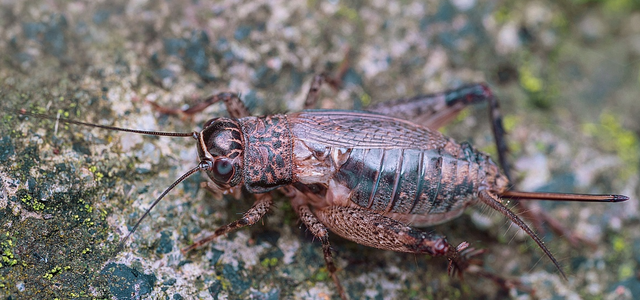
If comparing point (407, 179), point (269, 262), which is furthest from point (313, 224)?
point (407, 179)

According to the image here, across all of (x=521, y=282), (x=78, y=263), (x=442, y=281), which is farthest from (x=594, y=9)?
(x=78, y=263)

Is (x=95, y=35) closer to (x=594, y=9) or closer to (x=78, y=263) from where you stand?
(x=78, y=263)

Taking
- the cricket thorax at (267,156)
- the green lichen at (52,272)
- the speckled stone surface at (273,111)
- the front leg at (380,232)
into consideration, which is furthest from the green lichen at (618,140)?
the green lichen at (52,272)

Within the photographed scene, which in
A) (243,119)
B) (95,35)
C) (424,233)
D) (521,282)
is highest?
(95,35)

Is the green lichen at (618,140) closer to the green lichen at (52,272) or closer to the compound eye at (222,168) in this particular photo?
the compound eye at (222,168)

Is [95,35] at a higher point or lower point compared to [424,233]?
higher

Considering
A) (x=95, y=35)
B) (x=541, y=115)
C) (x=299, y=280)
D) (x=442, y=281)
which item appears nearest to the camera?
(x=299, y=280)

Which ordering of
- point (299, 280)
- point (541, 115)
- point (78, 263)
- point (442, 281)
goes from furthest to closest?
point (541, 115) → point (442, 281) → point (299, 280) → point (78, 263)

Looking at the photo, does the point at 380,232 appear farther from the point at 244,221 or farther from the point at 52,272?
the point at 52,272
